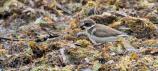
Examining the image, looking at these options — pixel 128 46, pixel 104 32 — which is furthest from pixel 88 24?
pixel 128 46

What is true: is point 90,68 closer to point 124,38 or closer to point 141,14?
point 124,38

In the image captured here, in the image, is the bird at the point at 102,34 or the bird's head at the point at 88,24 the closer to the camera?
the bird at the point at 102,34

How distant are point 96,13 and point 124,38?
2.69 metres

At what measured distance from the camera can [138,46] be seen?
36.2 ft

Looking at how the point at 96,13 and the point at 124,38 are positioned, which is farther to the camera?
the point at 96,13

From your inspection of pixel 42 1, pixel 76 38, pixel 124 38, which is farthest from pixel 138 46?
pixel 42 1

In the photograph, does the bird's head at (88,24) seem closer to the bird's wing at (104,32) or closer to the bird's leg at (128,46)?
the bird's wing at (104,32)

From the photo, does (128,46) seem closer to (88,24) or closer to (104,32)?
(104,32)

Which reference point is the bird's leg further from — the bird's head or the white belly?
the bird's head

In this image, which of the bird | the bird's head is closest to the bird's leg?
the bird

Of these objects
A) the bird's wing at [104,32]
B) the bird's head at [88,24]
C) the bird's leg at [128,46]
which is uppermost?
the bird's wing at [104,32]

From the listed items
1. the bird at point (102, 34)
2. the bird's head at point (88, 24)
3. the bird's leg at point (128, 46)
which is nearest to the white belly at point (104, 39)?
the bird at point (102, 34)

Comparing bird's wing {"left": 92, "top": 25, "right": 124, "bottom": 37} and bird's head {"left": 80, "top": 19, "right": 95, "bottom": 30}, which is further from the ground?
bird's wing {"left": 92, "top": 25, "right": 124, "bottom": 37}

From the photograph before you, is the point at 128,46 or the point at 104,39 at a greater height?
the point at 104,39
